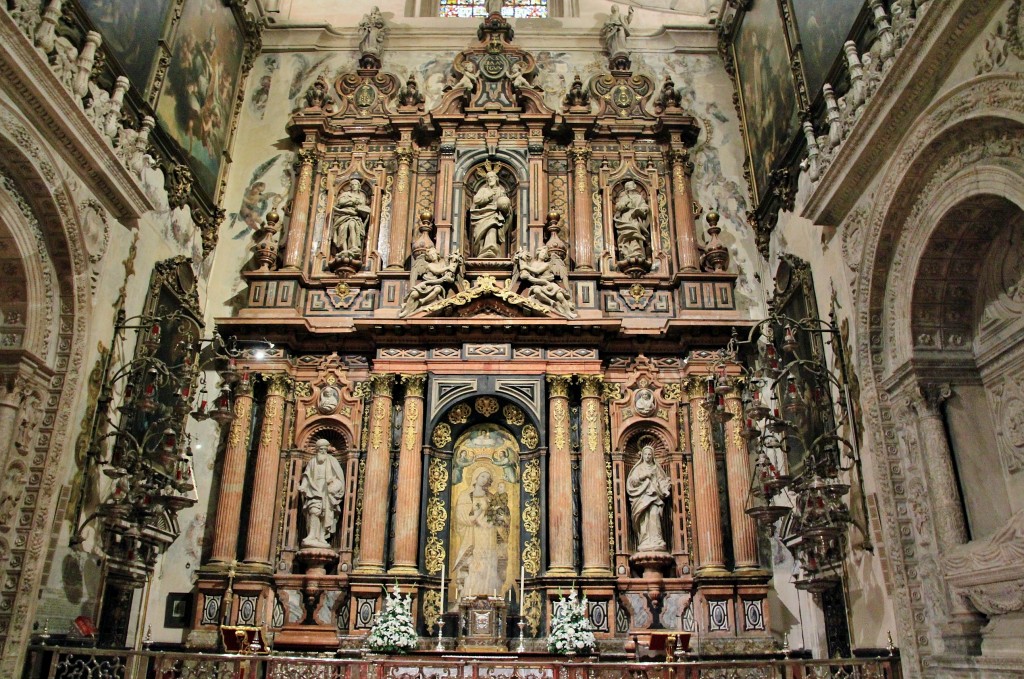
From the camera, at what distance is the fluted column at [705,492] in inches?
505

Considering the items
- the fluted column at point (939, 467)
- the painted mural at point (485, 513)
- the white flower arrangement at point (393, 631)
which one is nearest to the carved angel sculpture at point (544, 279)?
the painted mural at point (485, 513)

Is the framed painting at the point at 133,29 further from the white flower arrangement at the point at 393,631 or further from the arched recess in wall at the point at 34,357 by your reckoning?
the white flower arrangement at the point at 393,631

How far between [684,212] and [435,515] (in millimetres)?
7362

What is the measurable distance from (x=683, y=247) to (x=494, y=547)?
6521 millimetres

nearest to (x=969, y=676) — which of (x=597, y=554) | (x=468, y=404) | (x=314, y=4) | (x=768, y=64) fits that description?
(x=597, y=554)

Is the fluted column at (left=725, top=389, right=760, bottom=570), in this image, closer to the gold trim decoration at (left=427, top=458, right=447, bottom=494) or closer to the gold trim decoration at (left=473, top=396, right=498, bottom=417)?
the gold trim decoration at (left=473, top=396, right=498, bottom=417)

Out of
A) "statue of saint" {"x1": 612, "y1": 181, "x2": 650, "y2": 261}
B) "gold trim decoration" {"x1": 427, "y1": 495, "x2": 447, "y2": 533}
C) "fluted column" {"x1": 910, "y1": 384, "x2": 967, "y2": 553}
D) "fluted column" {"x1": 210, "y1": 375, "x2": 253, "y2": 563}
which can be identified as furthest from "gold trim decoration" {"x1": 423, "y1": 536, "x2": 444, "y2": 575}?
"fluted column" {"x1": 910, "y1": 384, "x2": 967, "y2": 553}

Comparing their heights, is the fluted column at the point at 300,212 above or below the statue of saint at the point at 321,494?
above

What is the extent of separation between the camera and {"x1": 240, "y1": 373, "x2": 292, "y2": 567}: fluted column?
515 inches

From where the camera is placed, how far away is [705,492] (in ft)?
43.6

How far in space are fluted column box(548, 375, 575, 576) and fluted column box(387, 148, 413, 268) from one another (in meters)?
3.87

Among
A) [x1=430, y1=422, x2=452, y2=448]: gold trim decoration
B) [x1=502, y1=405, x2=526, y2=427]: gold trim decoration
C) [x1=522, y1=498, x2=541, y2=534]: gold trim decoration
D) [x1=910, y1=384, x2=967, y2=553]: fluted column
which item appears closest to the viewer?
[x1=910, y1=384, x2=967, y2=553]: fluted column

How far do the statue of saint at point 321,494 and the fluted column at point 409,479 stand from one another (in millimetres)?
1106

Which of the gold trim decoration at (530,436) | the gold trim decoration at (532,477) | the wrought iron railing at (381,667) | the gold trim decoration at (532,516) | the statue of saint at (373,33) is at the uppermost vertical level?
the statue of saint at (373,33)
